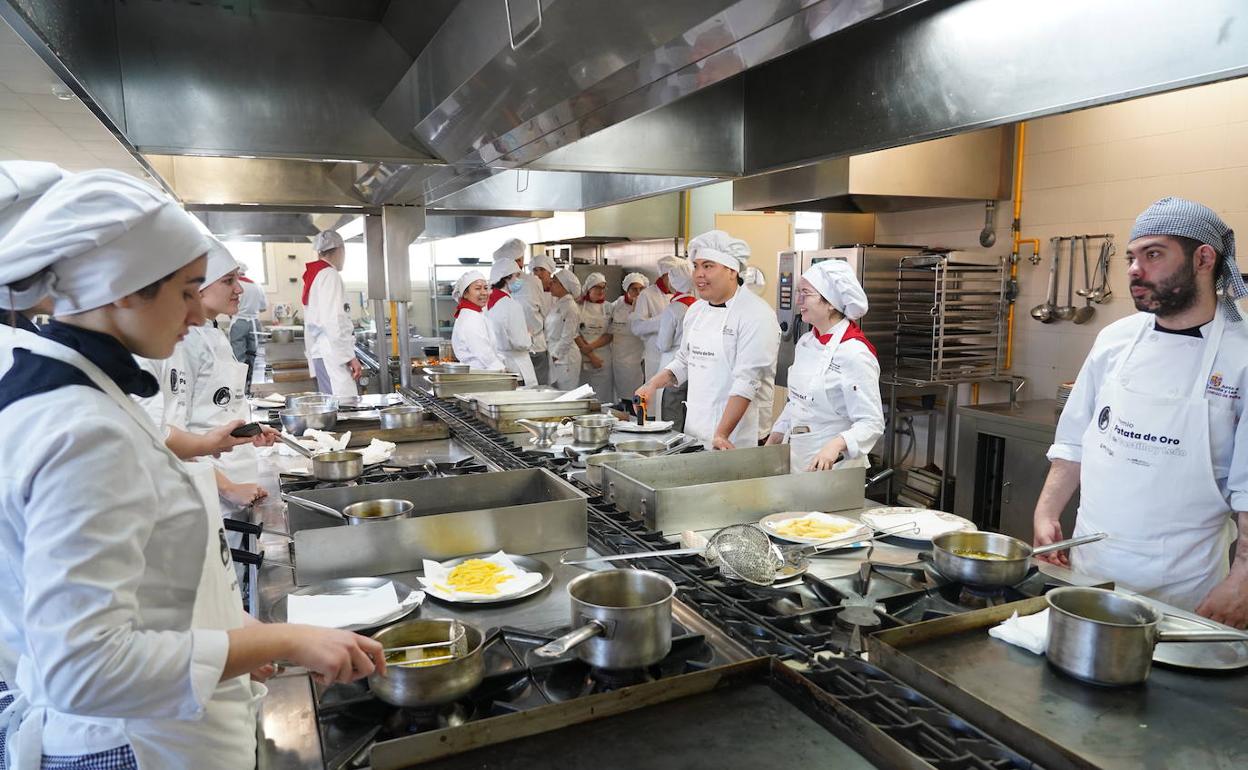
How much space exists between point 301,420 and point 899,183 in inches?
131

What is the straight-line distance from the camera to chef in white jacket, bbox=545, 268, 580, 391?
26.8 ft

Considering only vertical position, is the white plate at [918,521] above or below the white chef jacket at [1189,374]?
below

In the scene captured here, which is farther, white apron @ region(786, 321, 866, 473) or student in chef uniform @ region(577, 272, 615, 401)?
student in chef uniform @ region(577, 272, 615, 401)

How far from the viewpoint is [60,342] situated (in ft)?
2.93

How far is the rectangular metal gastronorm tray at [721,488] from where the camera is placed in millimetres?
1860

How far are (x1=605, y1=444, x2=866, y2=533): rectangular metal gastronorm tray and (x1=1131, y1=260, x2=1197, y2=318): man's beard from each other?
80 cm

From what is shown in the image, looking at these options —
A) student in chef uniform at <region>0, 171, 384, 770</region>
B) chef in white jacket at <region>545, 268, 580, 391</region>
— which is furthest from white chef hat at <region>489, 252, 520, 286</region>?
student in chef uniform at <region>0, 171, 384, 770</region>

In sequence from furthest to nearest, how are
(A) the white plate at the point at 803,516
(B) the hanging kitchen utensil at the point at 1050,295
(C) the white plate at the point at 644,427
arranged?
1. (B) the hanging kitchen utensil at the point at 1050,295
2. (C) the white plate at the point at 644,427
3. (A) the white plate at the point at 803,516

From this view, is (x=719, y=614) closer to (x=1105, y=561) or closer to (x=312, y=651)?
(x=312, y=651)

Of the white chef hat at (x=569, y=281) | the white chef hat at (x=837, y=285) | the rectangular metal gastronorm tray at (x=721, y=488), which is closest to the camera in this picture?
the rectangular metal gastronorm tray at (x=721, y=488)

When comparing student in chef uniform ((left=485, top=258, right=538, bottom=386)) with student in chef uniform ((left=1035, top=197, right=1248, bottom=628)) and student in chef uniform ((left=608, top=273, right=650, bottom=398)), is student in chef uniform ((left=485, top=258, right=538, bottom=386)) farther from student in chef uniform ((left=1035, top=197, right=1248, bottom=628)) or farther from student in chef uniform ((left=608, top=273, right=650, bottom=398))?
student in chef uniform ((left=1035, top=197, right=1248, bottom=628))

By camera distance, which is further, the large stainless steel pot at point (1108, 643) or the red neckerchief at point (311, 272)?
the red neckerchief at point (311, 272)

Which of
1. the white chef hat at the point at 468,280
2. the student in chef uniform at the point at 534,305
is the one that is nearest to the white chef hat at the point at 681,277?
the student in chef uniform at the point at 534,305

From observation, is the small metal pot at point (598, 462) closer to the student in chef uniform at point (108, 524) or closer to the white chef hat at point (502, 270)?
the student in chef uniform at point (108, 524)
